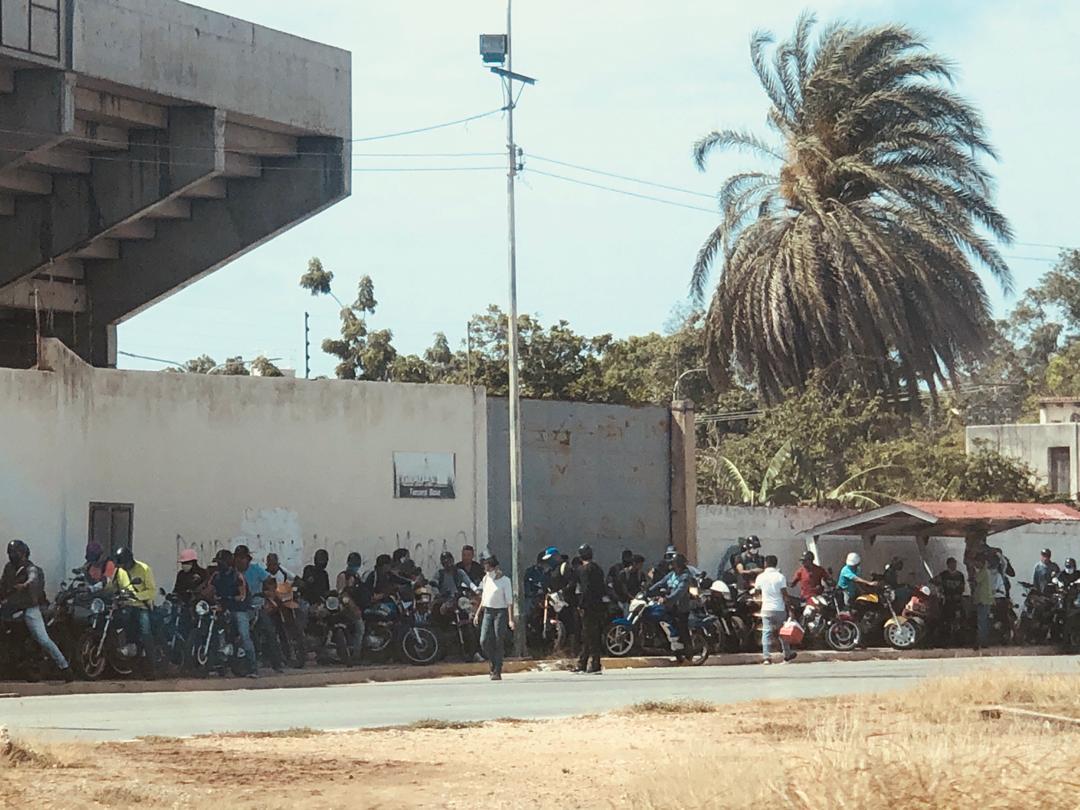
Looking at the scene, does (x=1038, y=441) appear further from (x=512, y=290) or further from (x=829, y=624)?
(x=512, y=290)

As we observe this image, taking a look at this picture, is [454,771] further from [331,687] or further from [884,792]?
[331,687]

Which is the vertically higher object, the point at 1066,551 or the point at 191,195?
the point at 191,195

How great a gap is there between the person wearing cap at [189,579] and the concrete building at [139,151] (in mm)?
10068

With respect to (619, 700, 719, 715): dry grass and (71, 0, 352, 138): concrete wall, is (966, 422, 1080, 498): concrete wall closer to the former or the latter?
(71, 0, 352, 138): concrete wall

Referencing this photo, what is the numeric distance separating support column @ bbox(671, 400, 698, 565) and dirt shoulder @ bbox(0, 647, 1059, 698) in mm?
4453

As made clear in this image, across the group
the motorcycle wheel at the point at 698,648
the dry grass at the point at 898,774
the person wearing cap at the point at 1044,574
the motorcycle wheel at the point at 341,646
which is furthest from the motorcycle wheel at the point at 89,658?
the person wearing cap at the point at 1044,574

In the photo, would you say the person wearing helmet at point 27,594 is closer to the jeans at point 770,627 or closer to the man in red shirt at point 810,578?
the jeans at point 770,627

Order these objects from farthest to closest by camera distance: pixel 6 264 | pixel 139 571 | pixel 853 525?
pixel 6 264 → pixel 853 525 → pixel 139 571

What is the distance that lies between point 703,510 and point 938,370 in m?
12.4

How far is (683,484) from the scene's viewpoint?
109 ft

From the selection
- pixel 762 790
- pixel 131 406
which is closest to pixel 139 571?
pixel 131 406

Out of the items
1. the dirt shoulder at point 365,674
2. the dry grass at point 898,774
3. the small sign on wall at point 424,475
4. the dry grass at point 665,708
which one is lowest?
the dirt shoulder at point 365,674

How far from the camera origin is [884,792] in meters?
8.91

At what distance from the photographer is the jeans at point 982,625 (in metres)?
31.5
